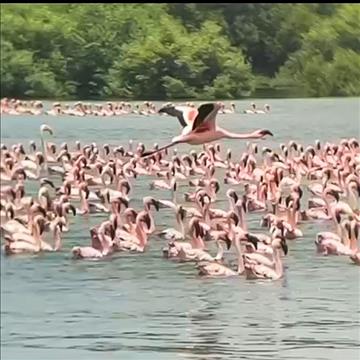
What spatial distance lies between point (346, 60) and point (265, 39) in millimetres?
180

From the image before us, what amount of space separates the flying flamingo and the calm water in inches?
0.7

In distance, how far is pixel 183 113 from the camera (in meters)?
1.86

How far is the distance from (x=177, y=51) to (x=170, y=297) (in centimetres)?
53

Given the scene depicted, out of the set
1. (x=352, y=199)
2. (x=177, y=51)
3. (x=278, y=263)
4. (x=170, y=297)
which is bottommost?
(x=170, y=297)

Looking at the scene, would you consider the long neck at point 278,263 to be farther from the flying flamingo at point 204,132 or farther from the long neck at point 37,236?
the long neck at point 37,236

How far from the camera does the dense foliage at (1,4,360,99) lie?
1.88 meters

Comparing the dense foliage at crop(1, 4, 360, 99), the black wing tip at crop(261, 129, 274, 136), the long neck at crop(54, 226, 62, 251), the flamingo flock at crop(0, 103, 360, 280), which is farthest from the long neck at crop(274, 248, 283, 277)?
the long neck at crop(54, 226, 62, 251)

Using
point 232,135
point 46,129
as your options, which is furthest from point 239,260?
point 46,129

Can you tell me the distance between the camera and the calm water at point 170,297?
1799 mm

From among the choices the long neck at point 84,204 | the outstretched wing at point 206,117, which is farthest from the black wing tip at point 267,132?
the long neck at point 84,204

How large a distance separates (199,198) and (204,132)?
0.46ft

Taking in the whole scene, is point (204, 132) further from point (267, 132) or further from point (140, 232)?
point (140, 232)

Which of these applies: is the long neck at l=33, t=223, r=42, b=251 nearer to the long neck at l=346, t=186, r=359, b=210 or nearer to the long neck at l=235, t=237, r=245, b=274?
the long neck at l=235, t=237, r=245, b=274

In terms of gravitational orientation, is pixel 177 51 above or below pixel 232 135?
above
